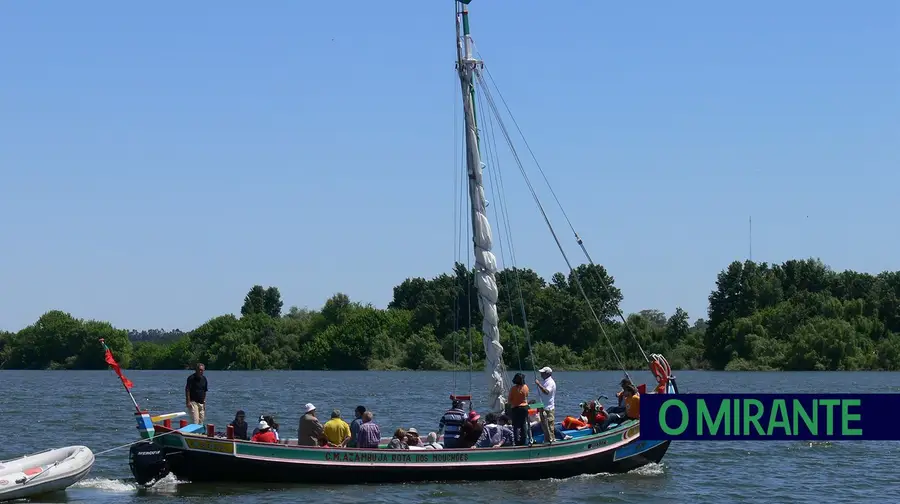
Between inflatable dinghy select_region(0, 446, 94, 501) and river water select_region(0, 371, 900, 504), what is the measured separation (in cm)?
36

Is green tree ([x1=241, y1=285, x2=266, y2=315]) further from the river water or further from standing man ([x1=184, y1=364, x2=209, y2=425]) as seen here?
standing man ([x1=184, y1=364, x2=209, y2=425])

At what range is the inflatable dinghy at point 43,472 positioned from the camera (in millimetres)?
27141

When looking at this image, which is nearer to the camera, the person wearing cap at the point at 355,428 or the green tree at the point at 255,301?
the person wearing cap at the point at 355,428

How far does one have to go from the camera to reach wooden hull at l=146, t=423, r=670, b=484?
28.4 meters

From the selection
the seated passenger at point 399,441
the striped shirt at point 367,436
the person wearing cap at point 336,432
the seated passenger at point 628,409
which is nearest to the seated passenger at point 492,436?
the seated passenger at point 399,441

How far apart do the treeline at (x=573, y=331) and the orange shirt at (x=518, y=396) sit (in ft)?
203

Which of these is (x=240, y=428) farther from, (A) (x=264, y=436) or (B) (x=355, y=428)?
(B) (x=355, y=428)

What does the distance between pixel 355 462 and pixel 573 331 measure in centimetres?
8490

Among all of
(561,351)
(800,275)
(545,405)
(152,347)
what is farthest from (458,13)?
(152,347)

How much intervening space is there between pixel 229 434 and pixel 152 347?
402 ft

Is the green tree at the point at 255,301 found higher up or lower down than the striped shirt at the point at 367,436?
higher up

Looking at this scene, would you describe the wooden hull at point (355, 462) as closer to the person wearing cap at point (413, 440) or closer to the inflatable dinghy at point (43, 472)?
the person wearing cap at point (413, 440)

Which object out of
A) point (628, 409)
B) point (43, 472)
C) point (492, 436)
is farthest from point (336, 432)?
point (628, 409)

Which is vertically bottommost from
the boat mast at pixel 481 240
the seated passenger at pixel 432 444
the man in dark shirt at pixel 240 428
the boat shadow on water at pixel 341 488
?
the boat shadow on water at pixel 341 488
